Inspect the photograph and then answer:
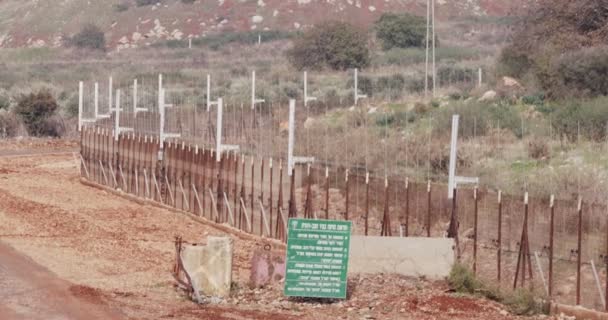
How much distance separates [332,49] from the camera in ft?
271

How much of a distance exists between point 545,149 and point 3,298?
16235 millimetres

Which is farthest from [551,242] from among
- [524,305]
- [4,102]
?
[4,102]

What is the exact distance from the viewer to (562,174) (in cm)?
3075

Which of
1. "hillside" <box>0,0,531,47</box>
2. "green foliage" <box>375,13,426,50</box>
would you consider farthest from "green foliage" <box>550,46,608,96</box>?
"hillside" <box>0,0,531,47</box>

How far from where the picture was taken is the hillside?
137 m

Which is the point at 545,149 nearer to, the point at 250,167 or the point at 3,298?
the point at 250,167

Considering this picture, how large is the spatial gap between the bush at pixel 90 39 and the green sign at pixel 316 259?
111m

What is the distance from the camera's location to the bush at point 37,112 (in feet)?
214

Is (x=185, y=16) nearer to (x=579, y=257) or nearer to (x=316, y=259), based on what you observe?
(x=316, y=259)

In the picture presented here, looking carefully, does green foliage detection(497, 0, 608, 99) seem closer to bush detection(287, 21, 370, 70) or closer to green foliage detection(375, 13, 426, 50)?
bush detection(287, 21, 370, 70)

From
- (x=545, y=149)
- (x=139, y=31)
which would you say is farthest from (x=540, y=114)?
(x=139, y=31)

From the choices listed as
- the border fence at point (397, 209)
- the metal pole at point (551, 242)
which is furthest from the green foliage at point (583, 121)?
the metal pole at point (551, 242)

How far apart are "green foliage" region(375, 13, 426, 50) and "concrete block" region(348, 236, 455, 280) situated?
84.4 meters

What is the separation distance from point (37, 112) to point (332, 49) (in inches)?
873
